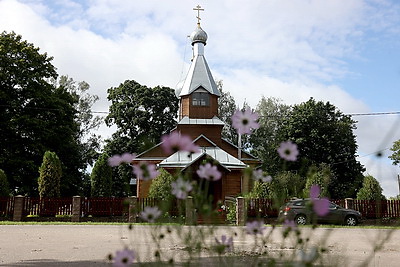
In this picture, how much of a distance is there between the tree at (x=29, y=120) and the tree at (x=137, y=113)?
8.36 m

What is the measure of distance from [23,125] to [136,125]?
502 inches

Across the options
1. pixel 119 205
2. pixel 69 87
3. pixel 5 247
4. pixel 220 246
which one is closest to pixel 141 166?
pixel 220 246

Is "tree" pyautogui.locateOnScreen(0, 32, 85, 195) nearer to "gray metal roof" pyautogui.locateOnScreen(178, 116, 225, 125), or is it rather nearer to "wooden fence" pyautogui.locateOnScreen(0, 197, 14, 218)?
"wooden fence" pyautogui.locateOnScreen(0, 197, 14, 218)

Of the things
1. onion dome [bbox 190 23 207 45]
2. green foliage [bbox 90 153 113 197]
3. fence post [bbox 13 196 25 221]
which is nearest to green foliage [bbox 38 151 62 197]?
fence post [bbox 13 196 25 221]

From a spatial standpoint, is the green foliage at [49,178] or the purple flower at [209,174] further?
the green foliage at [49,178]

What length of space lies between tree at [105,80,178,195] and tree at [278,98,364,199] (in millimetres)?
11325

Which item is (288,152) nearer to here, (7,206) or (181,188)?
(181,188)

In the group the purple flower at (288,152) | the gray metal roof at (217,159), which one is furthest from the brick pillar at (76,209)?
the purple flower at (288,152)

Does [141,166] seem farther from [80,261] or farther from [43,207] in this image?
[43,207]

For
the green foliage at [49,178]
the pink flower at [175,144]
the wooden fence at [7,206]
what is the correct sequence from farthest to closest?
1. the green foliage at [49,178]
2. the wooden fence at [7,206]
3. the pink flower at [175,144]

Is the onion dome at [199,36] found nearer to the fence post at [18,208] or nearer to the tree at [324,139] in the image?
the tree at [324,139]

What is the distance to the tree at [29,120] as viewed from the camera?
27469 millimetres

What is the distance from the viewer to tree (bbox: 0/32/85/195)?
90.1ft

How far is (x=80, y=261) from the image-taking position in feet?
23.2
